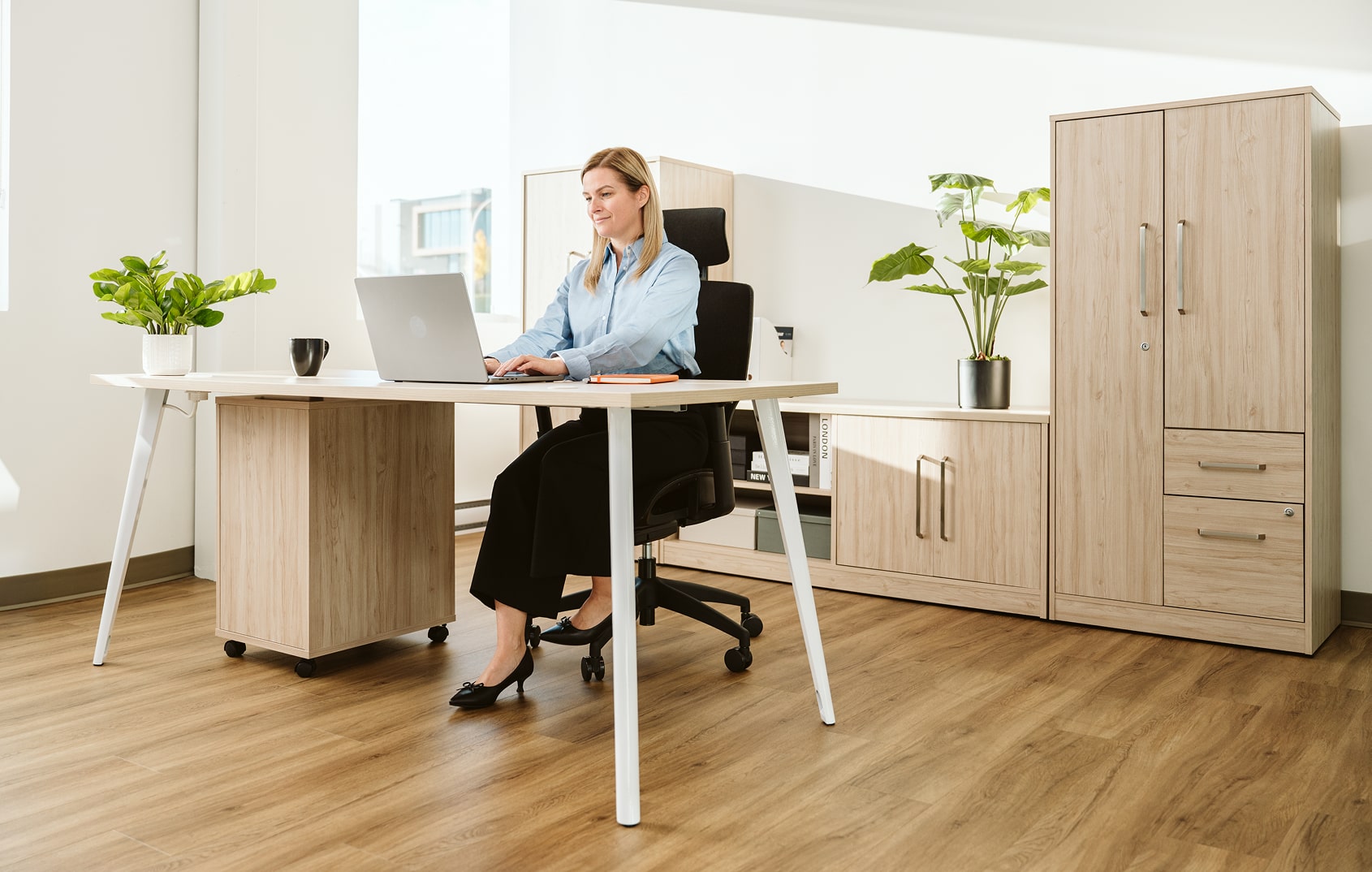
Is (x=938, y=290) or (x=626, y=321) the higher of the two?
(x=938, y=290)

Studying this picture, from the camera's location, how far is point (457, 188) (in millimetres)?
5508

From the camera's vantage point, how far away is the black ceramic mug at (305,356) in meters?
2.64

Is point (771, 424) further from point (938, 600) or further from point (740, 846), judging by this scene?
point (938, 600)

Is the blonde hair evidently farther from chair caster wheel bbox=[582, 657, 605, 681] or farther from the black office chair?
chair caster wheel bbox=[582, 657, 605, 681]

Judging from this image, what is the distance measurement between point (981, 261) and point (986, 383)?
0.40 metres

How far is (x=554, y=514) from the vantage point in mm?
2365

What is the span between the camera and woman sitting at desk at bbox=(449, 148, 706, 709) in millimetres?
2387

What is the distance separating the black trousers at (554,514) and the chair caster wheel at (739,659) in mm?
530

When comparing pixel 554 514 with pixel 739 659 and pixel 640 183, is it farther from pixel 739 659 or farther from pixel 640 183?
pixel 640 183

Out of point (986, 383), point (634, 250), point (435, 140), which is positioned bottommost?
point (986, 383)

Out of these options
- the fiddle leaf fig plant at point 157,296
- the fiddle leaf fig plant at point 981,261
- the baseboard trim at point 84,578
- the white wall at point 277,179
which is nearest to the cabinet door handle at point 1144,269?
the fiddle leaf fig plant at point 981,261

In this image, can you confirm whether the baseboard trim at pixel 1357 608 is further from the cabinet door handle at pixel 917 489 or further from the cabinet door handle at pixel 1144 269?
the cabinet door handle at pixel 917 489

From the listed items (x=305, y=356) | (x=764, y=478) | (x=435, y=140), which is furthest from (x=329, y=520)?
→ (x=435, y=140)

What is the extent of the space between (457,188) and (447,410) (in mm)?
2829
